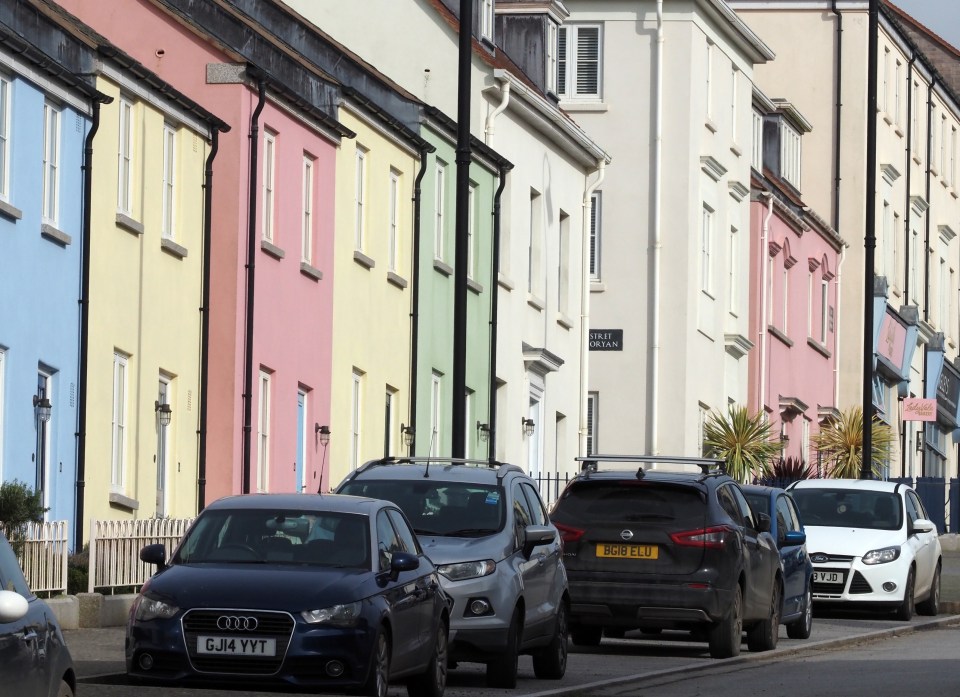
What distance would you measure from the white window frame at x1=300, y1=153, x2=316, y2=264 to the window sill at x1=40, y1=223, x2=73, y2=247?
636 centimetres

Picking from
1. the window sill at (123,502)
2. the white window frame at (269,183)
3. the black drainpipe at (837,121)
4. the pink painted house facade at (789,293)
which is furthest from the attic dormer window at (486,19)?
the black drainpipe at (837,121)

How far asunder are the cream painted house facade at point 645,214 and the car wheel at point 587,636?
831 inches

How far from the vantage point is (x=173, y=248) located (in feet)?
84.8

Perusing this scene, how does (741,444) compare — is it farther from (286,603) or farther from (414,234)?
(286,603)

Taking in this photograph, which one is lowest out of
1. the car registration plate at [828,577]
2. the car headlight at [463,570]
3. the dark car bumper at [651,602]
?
the car registration plate at [828,577]

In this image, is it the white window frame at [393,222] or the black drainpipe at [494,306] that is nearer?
the white window frame at [393,222]

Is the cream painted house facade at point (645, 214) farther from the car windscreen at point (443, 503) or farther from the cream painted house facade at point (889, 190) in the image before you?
the car windscreen at point (443, 503)

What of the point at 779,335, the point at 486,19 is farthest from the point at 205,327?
the point at 779,335

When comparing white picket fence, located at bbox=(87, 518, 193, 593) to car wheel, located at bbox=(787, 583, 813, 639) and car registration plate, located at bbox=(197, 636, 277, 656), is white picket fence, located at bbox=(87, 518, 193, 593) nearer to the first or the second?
car wheel, located at bbox=(787, 583, 813, 639)

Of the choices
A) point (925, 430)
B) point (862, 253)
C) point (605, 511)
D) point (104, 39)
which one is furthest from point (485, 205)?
point (925, 430)

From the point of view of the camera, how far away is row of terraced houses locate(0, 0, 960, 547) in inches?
931

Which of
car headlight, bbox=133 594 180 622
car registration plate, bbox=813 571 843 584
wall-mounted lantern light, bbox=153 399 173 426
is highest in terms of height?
wall-mounted lantern light, bbox=153 399 173 426

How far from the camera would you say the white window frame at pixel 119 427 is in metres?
24.4

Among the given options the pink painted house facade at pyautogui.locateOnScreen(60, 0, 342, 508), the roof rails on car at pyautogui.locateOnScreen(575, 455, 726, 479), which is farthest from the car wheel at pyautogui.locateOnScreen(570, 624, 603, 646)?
the pink painted house facade at pyautogui.locateOnScreen(60, 0, 342, 508)
